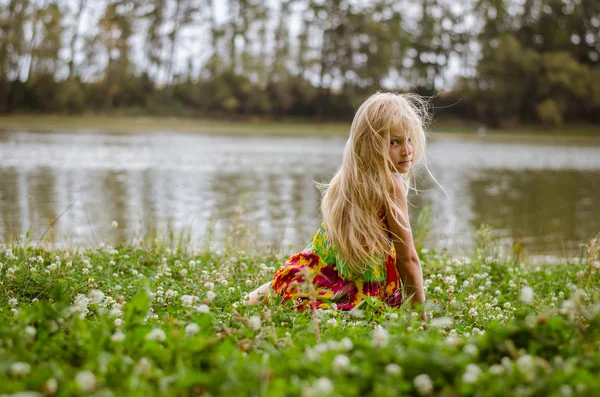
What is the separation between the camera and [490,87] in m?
53.0

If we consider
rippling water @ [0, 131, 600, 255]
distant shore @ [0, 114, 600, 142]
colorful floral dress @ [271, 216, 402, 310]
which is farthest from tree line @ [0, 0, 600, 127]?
colorful floral dress @ [271, 216, 402, 310]

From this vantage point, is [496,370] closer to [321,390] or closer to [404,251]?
[321,390]

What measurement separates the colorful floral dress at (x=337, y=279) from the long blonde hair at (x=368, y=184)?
75 millimetres

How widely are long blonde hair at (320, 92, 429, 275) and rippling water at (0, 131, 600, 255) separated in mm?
2519

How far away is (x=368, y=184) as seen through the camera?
426cm

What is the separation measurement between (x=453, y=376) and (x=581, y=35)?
A: 61788 mm

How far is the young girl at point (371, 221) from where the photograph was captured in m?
4.23

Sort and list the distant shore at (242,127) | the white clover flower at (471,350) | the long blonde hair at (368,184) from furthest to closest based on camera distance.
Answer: the distant shore at (242,127) < the long blonde hair at (368,184) < the white clover flower at (471,350)

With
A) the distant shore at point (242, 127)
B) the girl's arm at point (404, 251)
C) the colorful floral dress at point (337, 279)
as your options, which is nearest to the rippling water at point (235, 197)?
the colorful floral dress at point (337, 279)

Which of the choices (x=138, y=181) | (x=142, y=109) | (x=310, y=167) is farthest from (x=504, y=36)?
(x=138, y=181)

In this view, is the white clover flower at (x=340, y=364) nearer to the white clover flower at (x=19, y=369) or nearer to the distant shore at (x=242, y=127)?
the white clover flower at (x=19, y=369)

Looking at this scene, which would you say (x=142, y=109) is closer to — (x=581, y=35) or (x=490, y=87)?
(x=490, y=87)

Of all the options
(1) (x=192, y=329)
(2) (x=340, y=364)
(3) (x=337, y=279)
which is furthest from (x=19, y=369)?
(3) (x=337, y=279)

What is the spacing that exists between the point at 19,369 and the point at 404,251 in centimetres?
272
